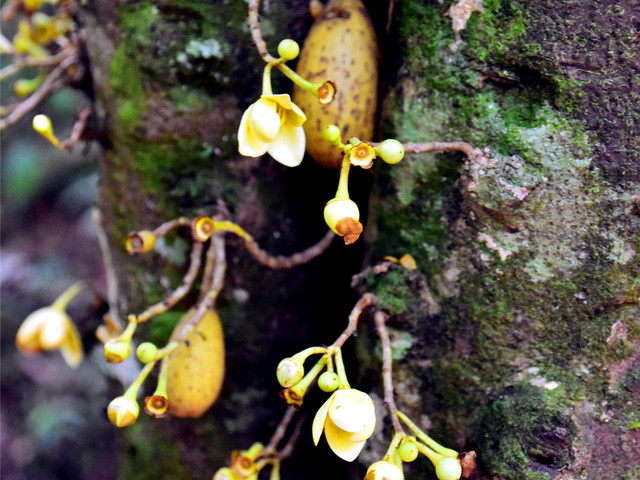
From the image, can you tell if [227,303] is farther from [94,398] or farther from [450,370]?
[94,398]

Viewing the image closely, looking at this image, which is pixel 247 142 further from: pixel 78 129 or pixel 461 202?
pixel 78 129

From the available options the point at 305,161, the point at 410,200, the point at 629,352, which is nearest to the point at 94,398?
the point at 305,161

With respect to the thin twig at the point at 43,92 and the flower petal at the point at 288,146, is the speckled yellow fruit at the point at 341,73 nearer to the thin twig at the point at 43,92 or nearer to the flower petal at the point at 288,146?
the flower petal at the point at 288,146

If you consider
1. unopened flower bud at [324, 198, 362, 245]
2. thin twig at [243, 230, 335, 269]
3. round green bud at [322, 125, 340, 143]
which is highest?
round green bud at [322, 125, 340, 143]

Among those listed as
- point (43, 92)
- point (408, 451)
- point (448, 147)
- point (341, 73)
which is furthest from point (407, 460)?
point (43, 92)

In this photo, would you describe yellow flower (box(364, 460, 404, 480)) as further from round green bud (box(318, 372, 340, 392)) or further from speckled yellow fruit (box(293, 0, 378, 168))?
speckled yellow fruit (box(293, 0, 378, 168))

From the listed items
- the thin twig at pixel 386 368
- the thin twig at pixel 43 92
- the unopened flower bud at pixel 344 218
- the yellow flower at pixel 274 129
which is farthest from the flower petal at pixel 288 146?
the thin twig at pixel 43 92

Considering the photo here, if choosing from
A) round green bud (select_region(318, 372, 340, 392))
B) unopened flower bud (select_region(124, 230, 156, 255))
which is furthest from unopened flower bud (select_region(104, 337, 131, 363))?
round green bud (select_region(318, 372, 340, 392))
